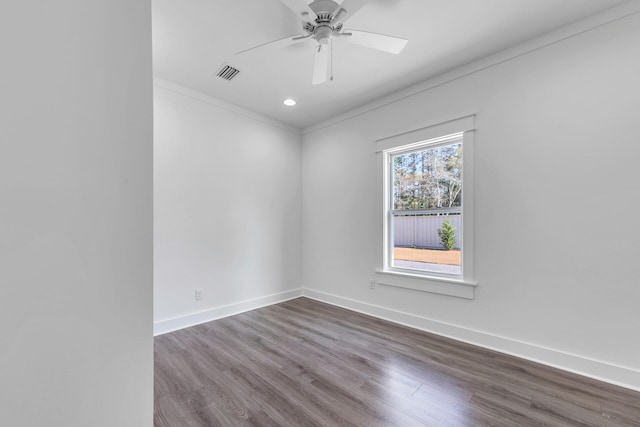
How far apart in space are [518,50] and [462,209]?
1.49 m

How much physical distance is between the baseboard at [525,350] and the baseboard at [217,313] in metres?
1.31

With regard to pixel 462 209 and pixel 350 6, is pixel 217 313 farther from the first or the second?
pixel 350 6

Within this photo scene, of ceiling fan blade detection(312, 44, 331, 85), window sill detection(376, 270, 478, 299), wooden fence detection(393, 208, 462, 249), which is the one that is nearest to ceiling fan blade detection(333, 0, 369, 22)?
ceiling fan blade detection(312, 44, 331, 85)

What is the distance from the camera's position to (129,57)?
2.53ft

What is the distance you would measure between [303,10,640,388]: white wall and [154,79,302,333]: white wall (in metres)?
2.02

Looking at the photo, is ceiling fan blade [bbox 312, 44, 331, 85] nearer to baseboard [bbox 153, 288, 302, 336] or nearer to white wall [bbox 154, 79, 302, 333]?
white wall [bbox 154, 79, 302, 333]

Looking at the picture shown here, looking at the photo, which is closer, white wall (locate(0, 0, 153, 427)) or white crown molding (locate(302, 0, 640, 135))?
white wall (locate(0, 0, 153, 427))

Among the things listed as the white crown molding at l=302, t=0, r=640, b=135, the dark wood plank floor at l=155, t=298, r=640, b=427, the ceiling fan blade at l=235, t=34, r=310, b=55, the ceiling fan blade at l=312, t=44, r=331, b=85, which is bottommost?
the dark wood plank floor at l=155, t=298, r=640, b=427

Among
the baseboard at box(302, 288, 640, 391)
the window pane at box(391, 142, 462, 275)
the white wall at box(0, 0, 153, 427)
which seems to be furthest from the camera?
the window pane at box(391, 142, 462, 275)

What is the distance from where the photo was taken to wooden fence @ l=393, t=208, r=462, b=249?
2.90 metres

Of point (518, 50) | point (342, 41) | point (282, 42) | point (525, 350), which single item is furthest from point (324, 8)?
point (525, 350)

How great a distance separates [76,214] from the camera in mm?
673

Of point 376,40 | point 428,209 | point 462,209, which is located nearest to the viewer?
point 376,40

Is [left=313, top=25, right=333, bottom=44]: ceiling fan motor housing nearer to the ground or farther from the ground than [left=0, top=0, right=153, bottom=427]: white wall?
farther from the ground
